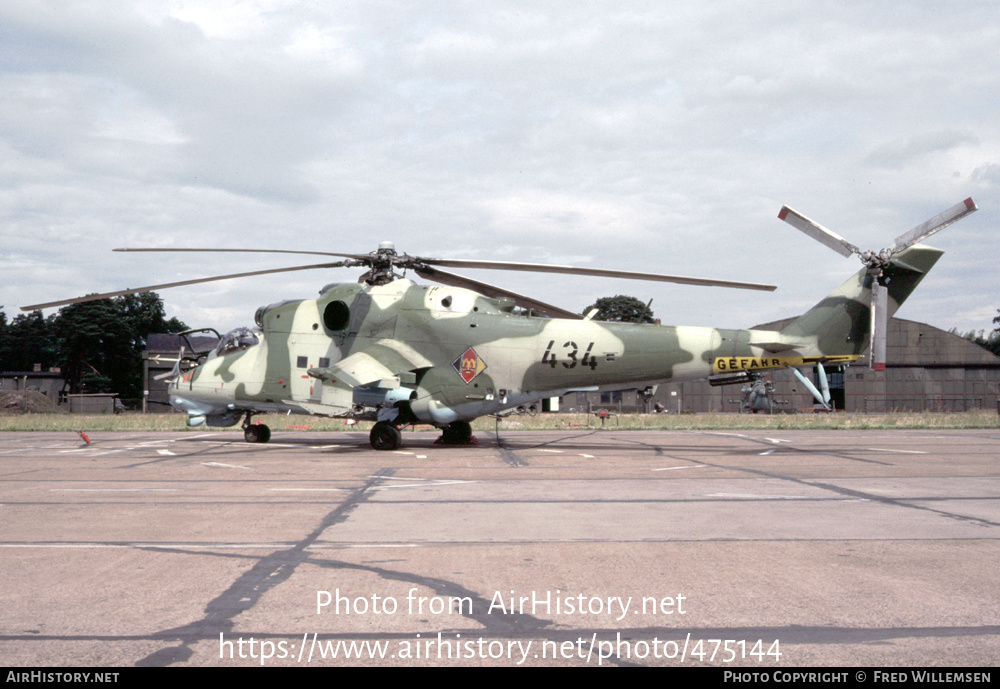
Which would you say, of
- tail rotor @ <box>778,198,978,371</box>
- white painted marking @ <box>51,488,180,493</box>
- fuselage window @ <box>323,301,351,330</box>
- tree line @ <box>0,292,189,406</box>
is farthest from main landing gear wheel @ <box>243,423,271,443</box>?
tree line @ <box>0,292,189,406</box>

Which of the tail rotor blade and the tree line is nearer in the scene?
the tail rotor blade

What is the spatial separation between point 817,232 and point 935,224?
89.4 inches

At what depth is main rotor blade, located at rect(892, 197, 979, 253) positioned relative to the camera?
15.0 metres

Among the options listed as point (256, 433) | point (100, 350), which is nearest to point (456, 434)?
point (256, 433)

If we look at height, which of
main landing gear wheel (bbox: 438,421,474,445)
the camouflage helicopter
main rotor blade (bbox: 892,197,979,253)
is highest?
main rotor blade (bbox: 892,197,979,253)

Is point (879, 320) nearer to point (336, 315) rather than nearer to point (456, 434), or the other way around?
point (456, 434)

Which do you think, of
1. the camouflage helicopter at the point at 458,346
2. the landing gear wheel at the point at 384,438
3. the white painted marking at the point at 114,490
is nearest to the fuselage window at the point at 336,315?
the camouflage helicopter at the point at 458,346

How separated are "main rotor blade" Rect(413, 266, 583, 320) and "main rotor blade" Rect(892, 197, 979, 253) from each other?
738cm

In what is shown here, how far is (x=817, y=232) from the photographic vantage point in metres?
17.0

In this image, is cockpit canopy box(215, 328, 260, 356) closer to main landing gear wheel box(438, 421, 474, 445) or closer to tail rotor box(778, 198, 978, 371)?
main landing gear wheel box(438, 421, 474, 445)

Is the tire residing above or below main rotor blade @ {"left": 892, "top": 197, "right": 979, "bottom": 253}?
below

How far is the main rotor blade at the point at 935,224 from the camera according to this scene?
1502 cm

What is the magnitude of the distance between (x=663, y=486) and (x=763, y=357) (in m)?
7.12
